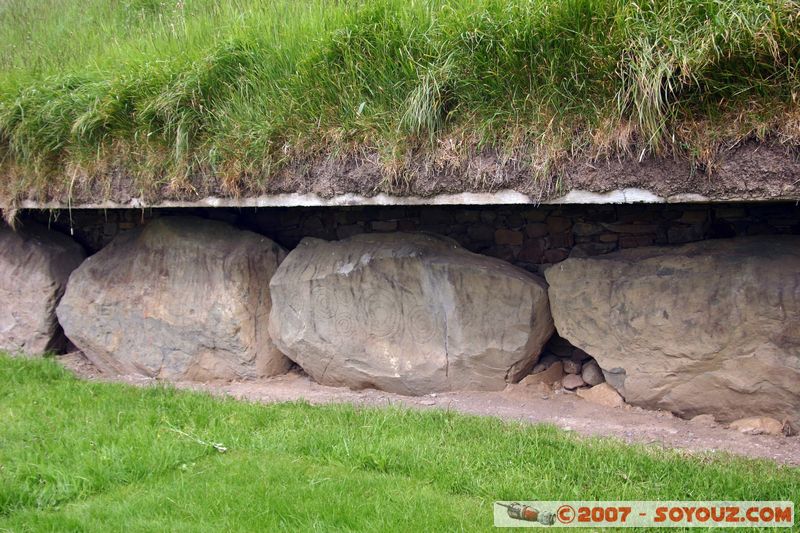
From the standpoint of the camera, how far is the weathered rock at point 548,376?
5.16 m

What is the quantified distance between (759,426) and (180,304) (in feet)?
14.2

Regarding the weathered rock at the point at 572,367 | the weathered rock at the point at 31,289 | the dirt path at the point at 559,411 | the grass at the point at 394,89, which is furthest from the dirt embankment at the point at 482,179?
the weathered rock at the point at 572,367

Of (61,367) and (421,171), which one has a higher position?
(421,171)

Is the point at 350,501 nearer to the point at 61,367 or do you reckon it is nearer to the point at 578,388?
the point at 578,388

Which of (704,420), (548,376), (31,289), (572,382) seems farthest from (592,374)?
(31,289)

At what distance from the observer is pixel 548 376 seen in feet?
17.1

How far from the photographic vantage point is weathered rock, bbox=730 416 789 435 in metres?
4.24

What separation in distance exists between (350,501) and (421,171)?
198 centimetres

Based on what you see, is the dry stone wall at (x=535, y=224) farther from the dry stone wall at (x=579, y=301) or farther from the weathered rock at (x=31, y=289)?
the weathered rock at (x=31, y=289)

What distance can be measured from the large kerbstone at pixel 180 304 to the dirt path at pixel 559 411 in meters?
0.21

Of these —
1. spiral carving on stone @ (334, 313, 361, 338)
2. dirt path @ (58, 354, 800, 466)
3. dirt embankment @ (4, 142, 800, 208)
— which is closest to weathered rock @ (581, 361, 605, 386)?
dirt path @ (58, 354, 800, 466)

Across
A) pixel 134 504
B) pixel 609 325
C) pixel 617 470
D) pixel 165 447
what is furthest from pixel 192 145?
pixel 617 470

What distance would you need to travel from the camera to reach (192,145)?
5.44 meters

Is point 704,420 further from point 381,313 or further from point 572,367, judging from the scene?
point 381,313
